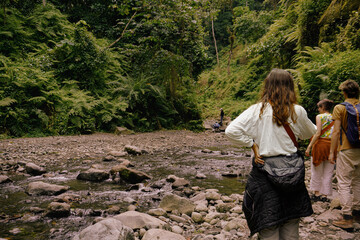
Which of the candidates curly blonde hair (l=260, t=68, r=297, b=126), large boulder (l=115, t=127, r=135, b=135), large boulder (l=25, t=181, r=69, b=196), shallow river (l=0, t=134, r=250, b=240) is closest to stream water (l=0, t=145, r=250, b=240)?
shallow river (l=0, t=134, r=250, b=240)

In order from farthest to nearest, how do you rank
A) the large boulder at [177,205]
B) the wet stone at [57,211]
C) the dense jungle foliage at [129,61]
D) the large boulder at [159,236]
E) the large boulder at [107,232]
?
the dense jungle foliage at [129,61] < the large boulder at [177,205] < the wet stone at [57,211] < the large boulder at [159,236] < the large boulder at [107,232]

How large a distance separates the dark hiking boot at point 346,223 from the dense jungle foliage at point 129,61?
4478 millimetres

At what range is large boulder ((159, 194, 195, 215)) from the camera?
4.14m

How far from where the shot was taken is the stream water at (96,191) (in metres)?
3.46

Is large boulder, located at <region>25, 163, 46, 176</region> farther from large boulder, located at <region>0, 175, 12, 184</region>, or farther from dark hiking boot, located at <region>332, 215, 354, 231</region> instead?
dark hiking boot, located at <region>332, 215, 354, 231</region>

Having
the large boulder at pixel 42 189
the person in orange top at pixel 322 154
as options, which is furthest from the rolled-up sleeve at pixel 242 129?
the large boulder at pixel 42 189

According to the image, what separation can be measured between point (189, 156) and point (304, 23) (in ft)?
25.9

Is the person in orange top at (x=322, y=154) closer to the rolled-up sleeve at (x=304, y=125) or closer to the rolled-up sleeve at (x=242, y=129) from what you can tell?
the rolled-up sleeve at (x=304, y=125)

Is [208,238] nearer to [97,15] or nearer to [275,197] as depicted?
[275,197]

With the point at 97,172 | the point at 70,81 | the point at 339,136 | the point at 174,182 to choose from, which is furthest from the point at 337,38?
the point at 70,81

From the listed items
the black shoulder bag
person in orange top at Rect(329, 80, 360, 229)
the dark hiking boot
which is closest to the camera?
the black shoulder bag

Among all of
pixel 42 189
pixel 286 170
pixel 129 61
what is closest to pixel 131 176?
pixel 42 189

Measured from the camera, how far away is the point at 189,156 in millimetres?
9062

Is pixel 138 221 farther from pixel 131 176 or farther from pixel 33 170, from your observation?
pixel 33 170
